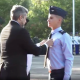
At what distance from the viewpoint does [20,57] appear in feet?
15.3

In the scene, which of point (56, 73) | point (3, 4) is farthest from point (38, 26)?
point (56, 73)

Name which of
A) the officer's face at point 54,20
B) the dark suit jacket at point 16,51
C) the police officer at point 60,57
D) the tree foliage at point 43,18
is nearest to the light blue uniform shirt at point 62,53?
the police officer at point 60,57

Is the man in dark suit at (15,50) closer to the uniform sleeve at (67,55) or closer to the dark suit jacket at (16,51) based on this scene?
the dark suit jacket at (16,51)

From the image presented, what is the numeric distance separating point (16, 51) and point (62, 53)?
2.16 ft

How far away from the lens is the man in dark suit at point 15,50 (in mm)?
4668

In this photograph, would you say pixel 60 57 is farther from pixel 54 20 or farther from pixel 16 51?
pixel 16 51

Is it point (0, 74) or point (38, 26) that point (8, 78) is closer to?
point (0, 74)

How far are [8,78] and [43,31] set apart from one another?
35.6 metres

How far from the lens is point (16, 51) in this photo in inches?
184

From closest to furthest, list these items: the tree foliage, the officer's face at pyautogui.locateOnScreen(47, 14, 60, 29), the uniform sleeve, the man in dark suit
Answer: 1. the man in dark suit
2. the uniform sleeve
3. the officer's face at pyautogui.locateOnScreen(47, 14, 60, 29)
4. the tree foliage

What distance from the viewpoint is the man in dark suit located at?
467 cm

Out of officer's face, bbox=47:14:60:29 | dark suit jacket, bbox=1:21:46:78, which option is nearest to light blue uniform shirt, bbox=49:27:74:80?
officer's face, bbox=47:14:60:29

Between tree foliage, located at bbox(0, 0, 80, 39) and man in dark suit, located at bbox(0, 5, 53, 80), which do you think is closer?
man in dark suit, located at bbox(0, 5, 53, 80)

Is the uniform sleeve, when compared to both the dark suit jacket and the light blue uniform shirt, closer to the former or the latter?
the light blue uniform shirt
